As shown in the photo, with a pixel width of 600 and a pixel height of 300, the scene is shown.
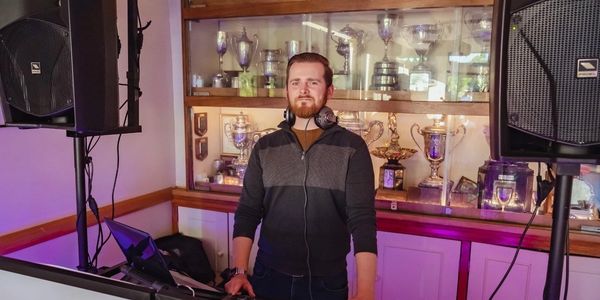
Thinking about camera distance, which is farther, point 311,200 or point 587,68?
point 311,200

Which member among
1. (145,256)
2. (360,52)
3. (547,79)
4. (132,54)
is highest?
(360,52)

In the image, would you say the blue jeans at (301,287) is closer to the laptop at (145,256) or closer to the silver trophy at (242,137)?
the laptop at (145,256)

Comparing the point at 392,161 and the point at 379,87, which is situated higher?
the point at 379,87

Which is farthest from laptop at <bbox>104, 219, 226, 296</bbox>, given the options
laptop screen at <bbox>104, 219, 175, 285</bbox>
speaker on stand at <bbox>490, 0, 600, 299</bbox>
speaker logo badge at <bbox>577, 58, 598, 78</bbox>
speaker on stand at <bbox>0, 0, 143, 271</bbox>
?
speaker logo badge at <bbox>577, 58, 598, 78</bbox>

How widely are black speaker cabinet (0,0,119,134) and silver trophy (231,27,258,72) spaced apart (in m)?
1.23

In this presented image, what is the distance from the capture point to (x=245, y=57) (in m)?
2.55

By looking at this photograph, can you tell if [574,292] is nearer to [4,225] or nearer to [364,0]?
[364,0]

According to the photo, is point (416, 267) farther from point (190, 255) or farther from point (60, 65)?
point (60, 65)

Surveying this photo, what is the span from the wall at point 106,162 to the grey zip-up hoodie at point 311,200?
38.3 inches

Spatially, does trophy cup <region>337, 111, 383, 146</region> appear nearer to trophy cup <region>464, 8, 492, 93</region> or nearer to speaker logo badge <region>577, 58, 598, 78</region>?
trophy cup <region>464, 8, 492, 93</region>

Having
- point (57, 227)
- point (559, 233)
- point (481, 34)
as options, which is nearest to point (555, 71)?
point (559, 233)

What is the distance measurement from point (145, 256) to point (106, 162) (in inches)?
53.3

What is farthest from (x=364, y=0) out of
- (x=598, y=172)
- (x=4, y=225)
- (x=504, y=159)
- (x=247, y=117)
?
(x=4, y=225)

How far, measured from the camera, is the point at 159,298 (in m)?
0.85
